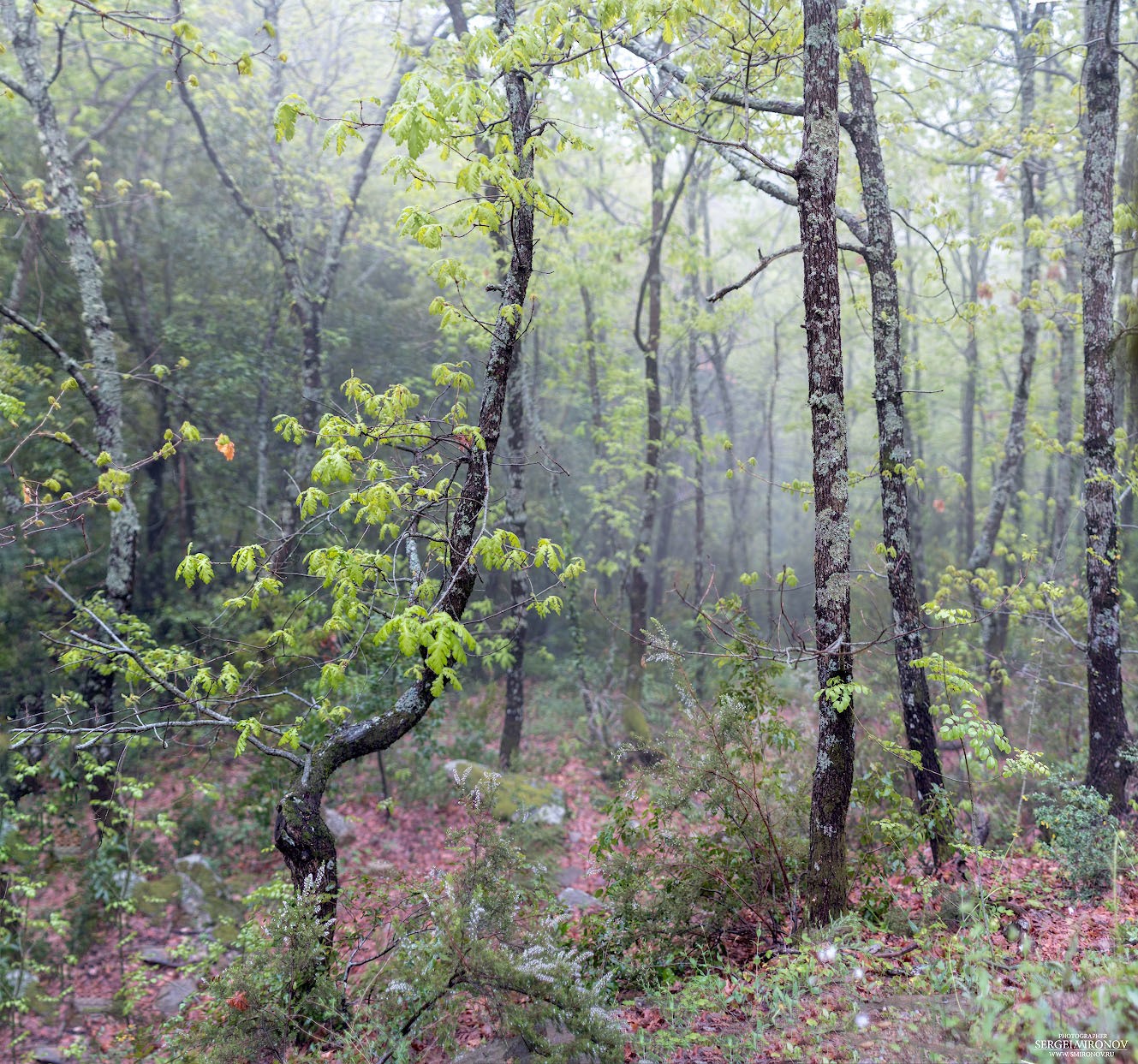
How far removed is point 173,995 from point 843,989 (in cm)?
646

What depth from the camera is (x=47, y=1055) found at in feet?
20.3

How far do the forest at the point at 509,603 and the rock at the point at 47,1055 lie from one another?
17cm

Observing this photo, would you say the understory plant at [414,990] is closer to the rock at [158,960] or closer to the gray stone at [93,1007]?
the gray stone at [93,1007]

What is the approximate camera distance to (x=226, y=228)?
13805 millimetres

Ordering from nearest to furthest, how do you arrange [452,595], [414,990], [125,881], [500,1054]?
[414,990]
[500,1054]
[452,595]
[125,881]

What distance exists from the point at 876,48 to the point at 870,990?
8056 mm

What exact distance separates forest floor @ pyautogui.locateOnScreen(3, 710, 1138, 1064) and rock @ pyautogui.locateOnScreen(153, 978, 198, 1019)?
0.01 meters

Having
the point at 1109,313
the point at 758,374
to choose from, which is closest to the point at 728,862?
the point at 1109,313

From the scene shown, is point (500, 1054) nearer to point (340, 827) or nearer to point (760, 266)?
point (760, 266)

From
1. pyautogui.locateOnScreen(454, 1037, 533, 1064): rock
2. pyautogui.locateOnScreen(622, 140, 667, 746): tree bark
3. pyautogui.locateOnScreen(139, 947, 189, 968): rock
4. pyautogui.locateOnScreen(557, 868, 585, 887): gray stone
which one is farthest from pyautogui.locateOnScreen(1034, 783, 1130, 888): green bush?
pyautogui.locateOnScreen(139, 947, 189, 968): rock

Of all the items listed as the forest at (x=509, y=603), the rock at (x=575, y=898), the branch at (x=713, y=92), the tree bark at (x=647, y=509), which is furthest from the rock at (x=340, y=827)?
the branch at (x=713, y=92)

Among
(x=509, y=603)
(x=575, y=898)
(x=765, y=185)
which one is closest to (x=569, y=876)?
(x=575, y=898)

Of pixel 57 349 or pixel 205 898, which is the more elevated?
pixel 57 349

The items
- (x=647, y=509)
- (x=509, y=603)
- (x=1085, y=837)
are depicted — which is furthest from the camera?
(x=647, y=509)
